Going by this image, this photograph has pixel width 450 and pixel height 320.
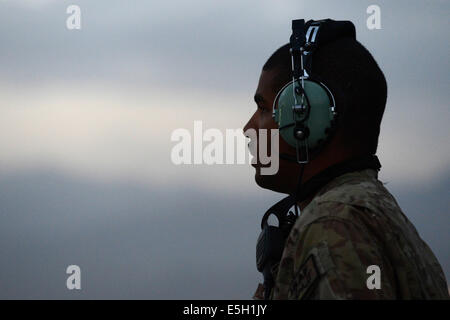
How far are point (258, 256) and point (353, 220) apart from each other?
1.24 meters

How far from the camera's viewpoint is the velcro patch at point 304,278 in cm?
308

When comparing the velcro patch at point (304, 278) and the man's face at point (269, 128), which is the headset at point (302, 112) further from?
the velcro patch at point (304, 278)

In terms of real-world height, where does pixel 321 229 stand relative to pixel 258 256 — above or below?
above

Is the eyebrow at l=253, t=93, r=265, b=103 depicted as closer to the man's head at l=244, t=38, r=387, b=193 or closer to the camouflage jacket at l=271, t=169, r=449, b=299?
the man's head at l=244, t=38, r=387, b=193

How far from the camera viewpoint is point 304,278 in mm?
3137

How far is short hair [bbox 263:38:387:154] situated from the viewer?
156 inches

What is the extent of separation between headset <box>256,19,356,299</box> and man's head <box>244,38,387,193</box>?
54mm

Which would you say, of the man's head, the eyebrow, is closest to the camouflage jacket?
the man's head

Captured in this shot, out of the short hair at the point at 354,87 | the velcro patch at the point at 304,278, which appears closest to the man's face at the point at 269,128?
the short hair at the point at 354,87

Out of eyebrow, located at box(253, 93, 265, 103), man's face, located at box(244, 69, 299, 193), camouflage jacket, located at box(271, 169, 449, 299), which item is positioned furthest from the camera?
eyebrow, located at box(253, 93, 265, 103)

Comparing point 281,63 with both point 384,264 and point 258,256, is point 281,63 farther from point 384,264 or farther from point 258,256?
point 384,264

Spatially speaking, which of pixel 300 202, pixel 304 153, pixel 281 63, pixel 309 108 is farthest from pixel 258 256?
pixel 281 63

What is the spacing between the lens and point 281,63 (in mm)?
4426
